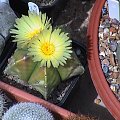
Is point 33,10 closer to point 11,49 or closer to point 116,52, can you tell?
point 11,49

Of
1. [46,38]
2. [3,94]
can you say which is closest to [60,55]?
[46,38]

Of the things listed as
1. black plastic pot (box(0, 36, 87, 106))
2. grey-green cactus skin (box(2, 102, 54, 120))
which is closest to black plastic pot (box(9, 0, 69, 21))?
black plastic pot (box(0, 36, 87, 106))

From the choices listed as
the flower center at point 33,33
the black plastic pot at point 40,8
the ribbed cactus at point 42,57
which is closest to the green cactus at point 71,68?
the ribbed cactus at point 42,57

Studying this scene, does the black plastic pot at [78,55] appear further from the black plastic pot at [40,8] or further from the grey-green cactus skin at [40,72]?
the black plastic pot at [40,8]

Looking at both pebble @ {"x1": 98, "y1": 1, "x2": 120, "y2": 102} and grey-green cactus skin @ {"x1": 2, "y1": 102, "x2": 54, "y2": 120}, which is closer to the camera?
grey-green cactus skin @ {"x1": 2, "y1": 102, "x2": 54, "y2": 120}

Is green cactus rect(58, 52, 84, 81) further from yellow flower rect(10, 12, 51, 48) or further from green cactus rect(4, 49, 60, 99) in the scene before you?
yellow flower rect(10, 12, 51, 48)

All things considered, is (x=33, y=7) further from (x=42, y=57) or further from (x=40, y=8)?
(x=42, y=57)
